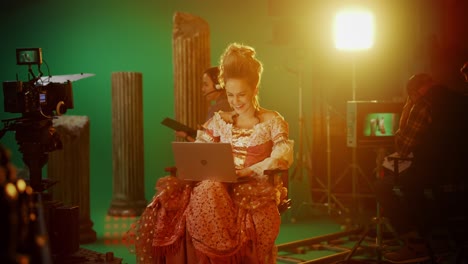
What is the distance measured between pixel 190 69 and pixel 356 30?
1.81 m

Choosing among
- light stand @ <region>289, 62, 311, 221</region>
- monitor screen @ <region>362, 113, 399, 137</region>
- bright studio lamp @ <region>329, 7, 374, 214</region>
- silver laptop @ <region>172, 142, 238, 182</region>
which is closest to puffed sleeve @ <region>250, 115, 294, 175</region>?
silver laptop @ <region>172, 142, 238, 182</region>

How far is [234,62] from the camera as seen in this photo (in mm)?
4258

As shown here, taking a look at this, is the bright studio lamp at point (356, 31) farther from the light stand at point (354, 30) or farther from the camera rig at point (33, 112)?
the camera rig at point (33, 112)

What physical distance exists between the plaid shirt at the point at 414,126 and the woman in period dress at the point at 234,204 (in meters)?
1.26

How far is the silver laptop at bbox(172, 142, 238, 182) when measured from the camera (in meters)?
3.82

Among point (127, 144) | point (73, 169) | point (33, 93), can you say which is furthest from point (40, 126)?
point (127, 144)

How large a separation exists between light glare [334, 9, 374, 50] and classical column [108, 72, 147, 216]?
8.21ft

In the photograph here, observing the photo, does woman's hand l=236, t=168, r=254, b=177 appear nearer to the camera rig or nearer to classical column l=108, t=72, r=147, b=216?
the camera rig

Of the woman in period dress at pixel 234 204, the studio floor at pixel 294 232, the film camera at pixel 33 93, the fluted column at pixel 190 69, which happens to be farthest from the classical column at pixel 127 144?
the woman in period dress at pixel 234 204

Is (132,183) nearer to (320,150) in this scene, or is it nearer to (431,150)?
(320,150)

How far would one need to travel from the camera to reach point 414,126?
504 cm

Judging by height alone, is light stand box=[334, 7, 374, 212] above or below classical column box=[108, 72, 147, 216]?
above

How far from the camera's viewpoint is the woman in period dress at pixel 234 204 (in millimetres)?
3816

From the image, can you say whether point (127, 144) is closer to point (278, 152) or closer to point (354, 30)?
point (354, 30)
